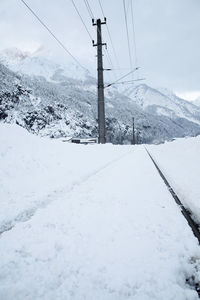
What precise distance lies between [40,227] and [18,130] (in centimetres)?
545

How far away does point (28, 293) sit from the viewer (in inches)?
60.4

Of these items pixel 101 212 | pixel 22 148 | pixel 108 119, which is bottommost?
pixel 101 212

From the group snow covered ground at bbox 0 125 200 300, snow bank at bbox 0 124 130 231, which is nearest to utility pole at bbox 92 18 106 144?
snow bank at bbox 0 124 130 231

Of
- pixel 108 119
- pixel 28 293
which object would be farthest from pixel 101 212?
pixel 108 119

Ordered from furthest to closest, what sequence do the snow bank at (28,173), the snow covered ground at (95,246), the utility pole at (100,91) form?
the utility pole at (100,91), the snow bank at (28,173), the snow covered ground at (95,246)

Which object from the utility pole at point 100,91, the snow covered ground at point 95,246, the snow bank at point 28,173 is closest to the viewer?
the snow covered ground at point 95,246

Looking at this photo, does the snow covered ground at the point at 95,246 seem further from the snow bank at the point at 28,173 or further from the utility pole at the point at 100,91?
the utility pole at the point at 100,91

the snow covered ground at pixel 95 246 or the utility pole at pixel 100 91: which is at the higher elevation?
the utility pole at pixel 100 91

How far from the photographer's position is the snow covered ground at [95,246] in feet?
5.21

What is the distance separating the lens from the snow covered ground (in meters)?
1.59

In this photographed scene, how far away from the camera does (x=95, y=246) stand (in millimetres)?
2182

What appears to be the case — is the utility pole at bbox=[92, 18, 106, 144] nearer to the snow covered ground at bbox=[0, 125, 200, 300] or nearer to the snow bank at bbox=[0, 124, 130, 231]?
the snow bank at bbox=[0, 124, 130, 231]

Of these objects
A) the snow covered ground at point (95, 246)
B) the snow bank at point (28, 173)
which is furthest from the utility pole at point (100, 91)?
the snow covered ground at point (95, 246)

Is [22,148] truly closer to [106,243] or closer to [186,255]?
[106,243]
